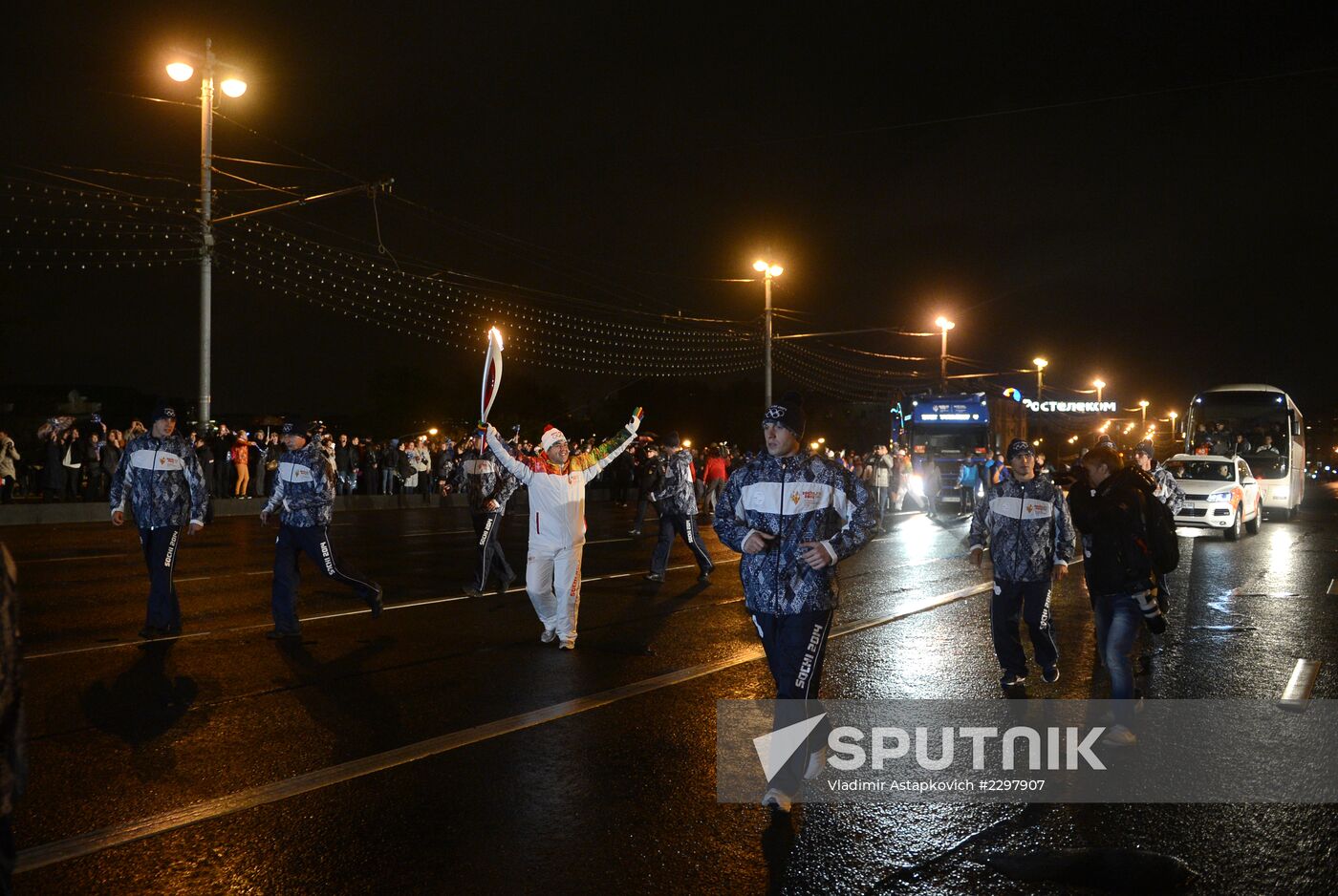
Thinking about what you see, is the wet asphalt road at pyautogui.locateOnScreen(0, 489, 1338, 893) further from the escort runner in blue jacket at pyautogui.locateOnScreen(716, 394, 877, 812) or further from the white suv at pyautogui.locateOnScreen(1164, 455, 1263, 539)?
the white suv at pyautogui.locateOnScreen(1164, 455, 1263, 539)

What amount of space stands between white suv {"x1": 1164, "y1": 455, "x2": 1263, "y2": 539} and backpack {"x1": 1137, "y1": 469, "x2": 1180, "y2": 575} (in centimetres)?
1479

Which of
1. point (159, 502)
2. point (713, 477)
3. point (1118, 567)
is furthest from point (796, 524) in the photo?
point (713, 477)

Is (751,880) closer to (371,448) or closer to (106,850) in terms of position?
(106,850)

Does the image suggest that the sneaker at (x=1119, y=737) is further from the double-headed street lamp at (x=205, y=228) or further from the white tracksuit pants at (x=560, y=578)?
the double-headed street lamp at (x=205, y=228)

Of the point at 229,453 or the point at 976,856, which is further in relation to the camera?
the point at 229,453

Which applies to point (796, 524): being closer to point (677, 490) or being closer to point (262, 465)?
point (677, 490)

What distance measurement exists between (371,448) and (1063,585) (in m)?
20.3

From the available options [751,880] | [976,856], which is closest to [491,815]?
[751,880]

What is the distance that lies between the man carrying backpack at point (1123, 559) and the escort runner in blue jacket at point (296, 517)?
5520mm

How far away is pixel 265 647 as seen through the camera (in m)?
8.18

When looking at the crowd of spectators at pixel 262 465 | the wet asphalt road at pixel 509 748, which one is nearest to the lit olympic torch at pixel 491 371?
the wet asphalt road at pixel 509 748

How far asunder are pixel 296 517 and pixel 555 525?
2049 millimetres

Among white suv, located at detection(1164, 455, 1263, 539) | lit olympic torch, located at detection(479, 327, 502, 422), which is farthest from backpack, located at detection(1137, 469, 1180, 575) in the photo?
white suv, located at detection(1164, 455, 1263, 539)

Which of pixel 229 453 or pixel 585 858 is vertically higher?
pixel 229 453
